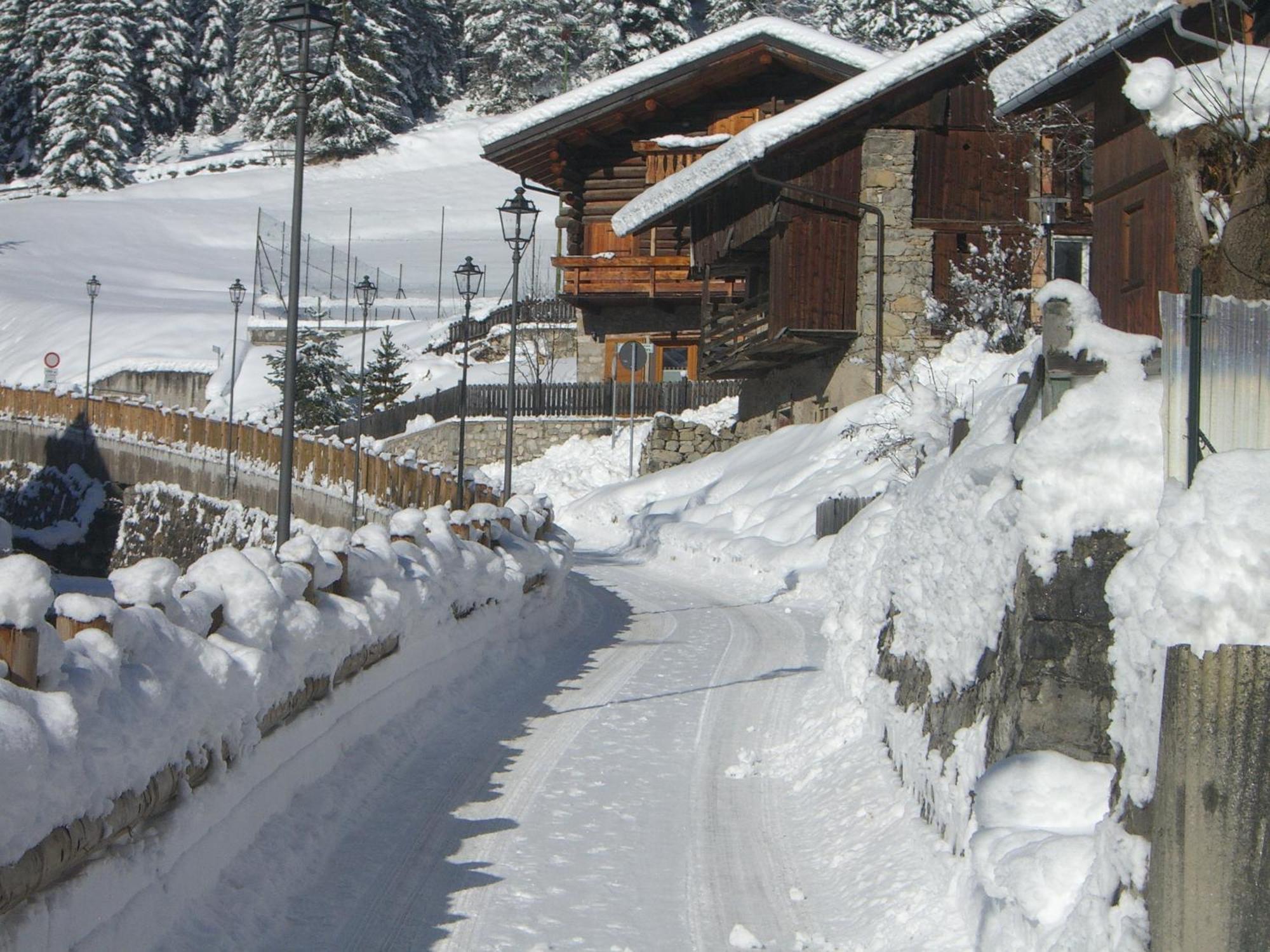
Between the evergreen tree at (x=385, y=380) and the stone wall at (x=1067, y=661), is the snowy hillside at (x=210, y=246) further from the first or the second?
the stone wall at (x=1067, y=661)

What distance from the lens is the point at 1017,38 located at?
26.6 meters

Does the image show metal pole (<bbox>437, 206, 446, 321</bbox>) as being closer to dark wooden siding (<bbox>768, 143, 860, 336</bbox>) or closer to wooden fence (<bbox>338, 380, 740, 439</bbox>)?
wooden fence (<bbox>338, 380, 740, 439</bbox>)

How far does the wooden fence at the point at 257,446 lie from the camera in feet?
85.0

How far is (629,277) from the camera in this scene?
40719mm

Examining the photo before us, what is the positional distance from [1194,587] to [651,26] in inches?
2955

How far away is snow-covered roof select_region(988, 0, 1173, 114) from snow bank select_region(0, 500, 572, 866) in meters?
7.61

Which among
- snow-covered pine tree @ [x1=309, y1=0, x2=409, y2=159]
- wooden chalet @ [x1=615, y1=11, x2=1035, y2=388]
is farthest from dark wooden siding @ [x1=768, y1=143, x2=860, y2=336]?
snow-covered pine tree @ [x1=309, y1=0, x2=409, y2=159]

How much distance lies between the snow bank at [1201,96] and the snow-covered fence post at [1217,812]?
15.4ft

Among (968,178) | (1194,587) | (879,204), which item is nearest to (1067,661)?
(1194,587)

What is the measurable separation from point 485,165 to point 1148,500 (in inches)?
3552

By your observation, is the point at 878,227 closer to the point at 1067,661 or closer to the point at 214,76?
the point at 1067,661

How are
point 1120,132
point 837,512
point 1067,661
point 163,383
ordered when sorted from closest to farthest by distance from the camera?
1. point 1067,661
2. point 1120,132
3. point 837,512
4. point 163,383

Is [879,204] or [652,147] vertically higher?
[652,147]

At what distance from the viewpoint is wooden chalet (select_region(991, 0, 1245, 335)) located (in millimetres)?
13375
